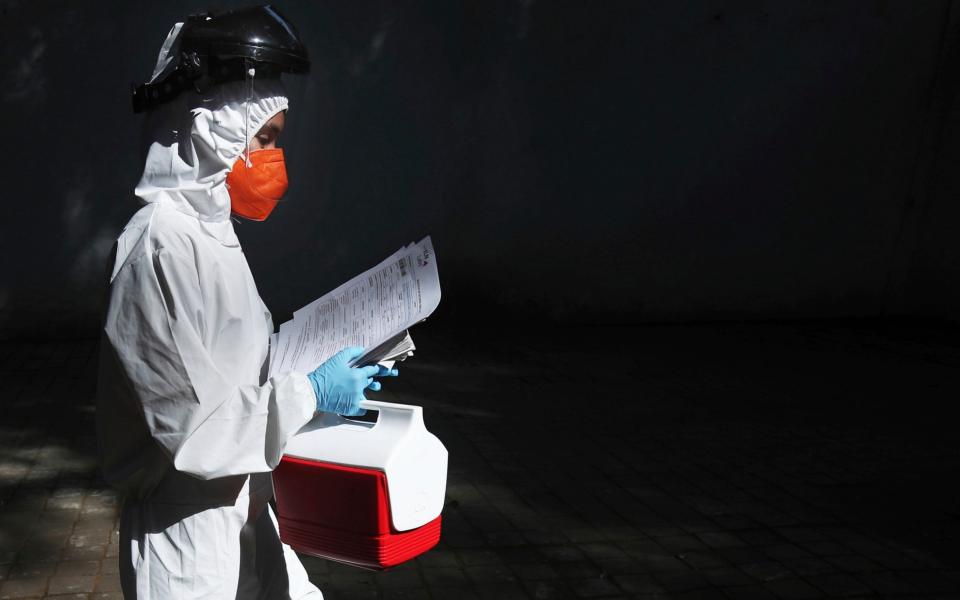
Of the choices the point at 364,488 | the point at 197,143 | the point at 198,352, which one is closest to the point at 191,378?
the point at 198,352

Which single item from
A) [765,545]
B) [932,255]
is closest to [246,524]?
[765,545]

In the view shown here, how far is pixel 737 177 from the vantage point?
925 cm

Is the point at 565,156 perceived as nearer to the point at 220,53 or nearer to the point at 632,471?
the point at 632,471

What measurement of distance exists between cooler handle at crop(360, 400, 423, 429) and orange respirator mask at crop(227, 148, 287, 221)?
59cm

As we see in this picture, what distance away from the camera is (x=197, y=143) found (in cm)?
203

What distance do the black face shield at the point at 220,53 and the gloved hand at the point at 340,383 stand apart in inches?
25.8

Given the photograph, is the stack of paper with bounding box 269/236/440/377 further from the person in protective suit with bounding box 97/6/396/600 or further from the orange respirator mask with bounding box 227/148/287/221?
the orange respirator mask with bounding box 227/148/287/221

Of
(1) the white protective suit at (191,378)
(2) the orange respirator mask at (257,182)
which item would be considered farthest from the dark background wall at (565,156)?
(1) the white protective suit at (191,378)

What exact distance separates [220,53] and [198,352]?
639 millimetres

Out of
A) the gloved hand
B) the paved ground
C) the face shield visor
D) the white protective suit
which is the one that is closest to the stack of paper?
the gloved hand

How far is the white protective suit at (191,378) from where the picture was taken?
185cm

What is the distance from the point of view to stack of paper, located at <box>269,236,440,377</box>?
78.7 inches

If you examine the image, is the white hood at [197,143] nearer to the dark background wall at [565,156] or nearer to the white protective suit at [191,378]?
the white protective suit at [191,378]

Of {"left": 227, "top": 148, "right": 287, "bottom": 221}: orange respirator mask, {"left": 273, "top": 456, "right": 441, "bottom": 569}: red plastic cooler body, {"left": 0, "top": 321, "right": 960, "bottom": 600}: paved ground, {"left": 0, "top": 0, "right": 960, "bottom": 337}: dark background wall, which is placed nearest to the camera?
{"left": 273, "top": 456, "right": 441, "bottom": 569}: red plastic cooler body
